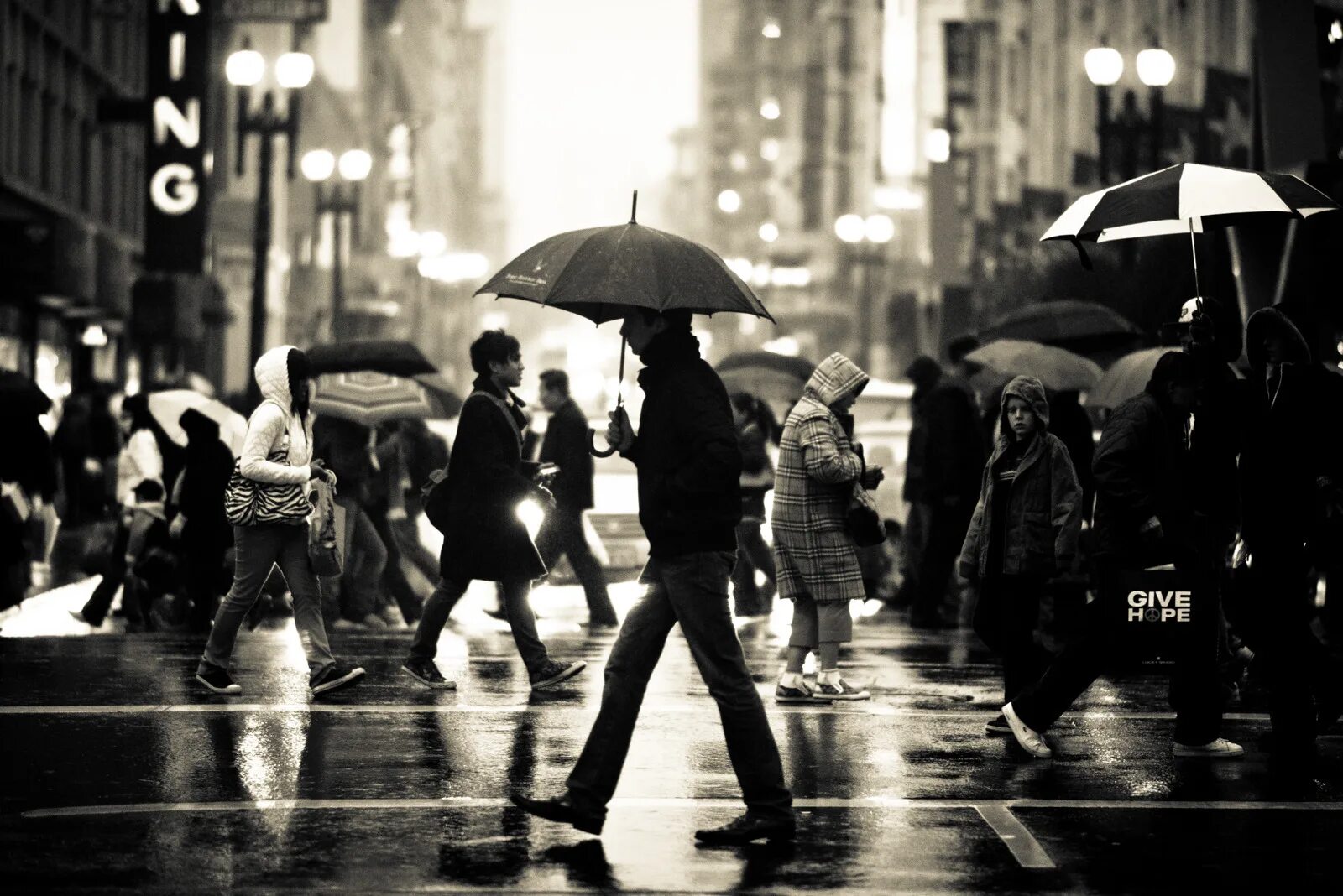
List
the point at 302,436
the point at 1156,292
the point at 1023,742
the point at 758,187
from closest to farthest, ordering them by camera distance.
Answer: the point at 1023,742 < the point at 302,436 < the point at 1156,292 < the point at 758,187

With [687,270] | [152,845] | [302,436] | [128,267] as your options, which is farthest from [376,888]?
[128,267]

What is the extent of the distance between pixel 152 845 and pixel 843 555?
215 inches

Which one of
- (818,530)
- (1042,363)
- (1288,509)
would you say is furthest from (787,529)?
(1042,363)

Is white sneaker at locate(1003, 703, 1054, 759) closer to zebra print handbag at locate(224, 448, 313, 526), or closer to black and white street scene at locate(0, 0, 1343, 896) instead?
black and white street scene at locate(0, 0, 1343, 896)

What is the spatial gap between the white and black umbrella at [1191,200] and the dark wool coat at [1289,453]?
1.12 metres

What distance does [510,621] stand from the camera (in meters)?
12.9

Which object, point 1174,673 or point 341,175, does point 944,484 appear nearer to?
point 1174,673

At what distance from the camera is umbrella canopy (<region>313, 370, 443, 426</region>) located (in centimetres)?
1705

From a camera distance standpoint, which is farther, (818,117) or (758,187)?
(758,187)

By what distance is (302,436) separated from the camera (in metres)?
12.2

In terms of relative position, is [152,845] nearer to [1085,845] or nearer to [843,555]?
[1085,845]

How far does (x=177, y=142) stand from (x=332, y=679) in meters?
22.1

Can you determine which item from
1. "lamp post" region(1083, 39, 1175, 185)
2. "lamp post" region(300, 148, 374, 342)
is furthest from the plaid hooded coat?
"lamp post" region(300, 148, 374, 342)

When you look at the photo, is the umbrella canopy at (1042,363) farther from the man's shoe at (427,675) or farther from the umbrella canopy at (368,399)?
the man's shoe at (427,675)
